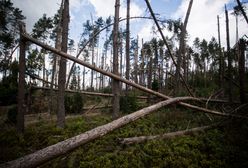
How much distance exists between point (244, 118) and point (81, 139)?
7.59 metres

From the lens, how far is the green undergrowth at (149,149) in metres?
5.32

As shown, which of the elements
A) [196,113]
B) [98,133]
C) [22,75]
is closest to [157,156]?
[98,133]

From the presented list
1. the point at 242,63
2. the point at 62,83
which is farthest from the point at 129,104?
the point at 242,63

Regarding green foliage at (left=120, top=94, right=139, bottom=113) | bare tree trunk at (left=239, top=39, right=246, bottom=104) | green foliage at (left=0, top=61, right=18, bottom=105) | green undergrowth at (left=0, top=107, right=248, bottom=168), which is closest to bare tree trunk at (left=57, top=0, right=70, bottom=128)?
green undergrowth at (left=0, top=107, right=248, bottom=168)

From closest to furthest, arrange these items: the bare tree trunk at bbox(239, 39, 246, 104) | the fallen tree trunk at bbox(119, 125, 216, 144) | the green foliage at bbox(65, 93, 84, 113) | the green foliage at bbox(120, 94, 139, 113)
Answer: the fallen tree trunk at bbox(119, 125, 216, 144) < the bare tree trunk at bbox(239, 39, 246, 104) < the green foliage at bbox(120, 94, 139, 113) < the green foliage at bbox(65, 93, 84, 113)

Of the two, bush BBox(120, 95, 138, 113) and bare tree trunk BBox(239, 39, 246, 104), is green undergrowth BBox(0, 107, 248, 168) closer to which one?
bare tree trunk BBox(239, 39, 246, 104)

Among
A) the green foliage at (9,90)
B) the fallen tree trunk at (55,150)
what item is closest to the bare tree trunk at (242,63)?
the fallen tree trunk at (55,150)

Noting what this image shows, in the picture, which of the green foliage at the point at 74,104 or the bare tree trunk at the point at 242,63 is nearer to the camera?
the bare tree trunk at the point at 242,63

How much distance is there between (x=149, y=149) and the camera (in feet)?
19.6

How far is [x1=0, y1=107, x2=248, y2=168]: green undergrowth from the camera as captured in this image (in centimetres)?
532

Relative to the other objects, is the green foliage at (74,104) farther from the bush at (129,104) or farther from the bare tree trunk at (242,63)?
the bare tree trunk at (242,63)

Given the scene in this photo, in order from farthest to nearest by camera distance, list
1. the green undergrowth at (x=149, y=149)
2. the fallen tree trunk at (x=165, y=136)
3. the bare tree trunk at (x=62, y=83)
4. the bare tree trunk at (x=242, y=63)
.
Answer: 1. the bare tree trunk at (x=62, y=83)
2. the bare tree trunk at (x=242, y=63)
3. the fallen tree trunk at (x=165, y=136)
4. the green undergrowth at (x=149, y=149)

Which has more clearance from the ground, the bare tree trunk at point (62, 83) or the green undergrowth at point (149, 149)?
the bare tree trunk at point (62, 83)

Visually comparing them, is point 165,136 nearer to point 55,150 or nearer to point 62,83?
point 55,150
